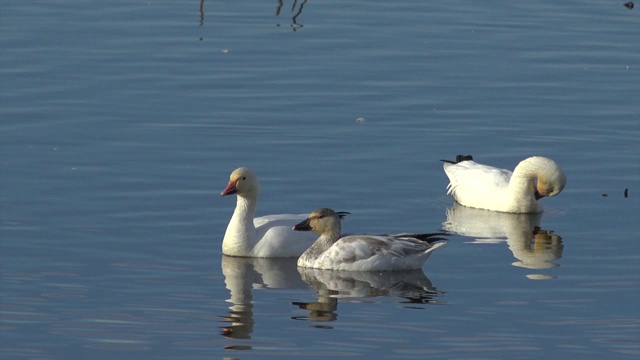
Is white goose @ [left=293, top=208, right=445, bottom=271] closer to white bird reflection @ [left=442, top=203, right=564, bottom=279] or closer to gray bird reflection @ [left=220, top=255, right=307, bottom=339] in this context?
gray bird reflection @ [left=220, top=255, right=307, bottom=339]

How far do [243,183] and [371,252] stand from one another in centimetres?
154

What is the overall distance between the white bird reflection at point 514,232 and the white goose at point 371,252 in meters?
0.95

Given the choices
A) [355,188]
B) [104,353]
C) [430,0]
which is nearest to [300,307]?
[104,353]

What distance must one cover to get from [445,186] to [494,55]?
18.7ft

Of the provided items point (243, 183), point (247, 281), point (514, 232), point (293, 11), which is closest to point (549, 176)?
point (514, 232)


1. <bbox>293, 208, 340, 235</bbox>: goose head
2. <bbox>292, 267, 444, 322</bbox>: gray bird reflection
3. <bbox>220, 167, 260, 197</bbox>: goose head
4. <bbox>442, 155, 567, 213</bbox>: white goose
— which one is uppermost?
<bbox>442, 155, 567, 213</bbox>: white goose

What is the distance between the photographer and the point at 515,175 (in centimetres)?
1802

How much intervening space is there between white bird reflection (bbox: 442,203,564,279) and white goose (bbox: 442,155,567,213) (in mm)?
99

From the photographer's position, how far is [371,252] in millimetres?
15477

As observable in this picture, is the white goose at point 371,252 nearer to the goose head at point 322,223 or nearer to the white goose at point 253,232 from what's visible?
the goose head at point 322,223

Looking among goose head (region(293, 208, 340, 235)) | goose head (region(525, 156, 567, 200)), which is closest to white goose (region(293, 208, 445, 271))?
goose head (region(293, 208, 340, 235))

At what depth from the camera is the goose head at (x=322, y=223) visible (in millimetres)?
15602

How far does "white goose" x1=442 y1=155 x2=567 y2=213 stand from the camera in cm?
1783

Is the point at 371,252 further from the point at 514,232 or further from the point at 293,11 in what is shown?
the point at 293,11
